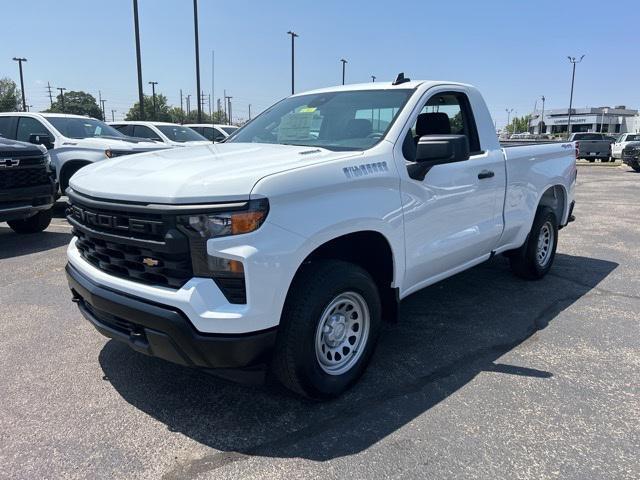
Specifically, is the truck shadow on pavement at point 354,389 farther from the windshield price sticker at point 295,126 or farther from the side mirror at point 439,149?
the windshield price sticker at point 295,126

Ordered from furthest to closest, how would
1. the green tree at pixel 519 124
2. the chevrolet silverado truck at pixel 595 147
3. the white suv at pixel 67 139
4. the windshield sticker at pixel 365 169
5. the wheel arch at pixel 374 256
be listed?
the green tree at pixel 519 124 → the chevrolet silverado truck at pixel 595 147 → the white suv at pixel 67 139 → the wheel arch at pixel 374 256 → the windshield sticker at pixel 365 169

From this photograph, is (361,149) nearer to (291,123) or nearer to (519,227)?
(291,123)

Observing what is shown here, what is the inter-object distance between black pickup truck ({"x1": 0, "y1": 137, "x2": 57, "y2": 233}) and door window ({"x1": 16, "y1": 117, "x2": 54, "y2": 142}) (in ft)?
9.64

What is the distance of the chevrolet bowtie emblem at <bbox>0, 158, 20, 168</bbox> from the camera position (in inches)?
273

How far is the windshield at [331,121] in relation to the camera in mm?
3736

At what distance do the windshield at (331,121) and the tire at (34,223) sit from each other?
196 inches

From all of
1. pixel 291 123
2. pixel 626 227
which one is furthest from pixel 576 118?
pixel 291 123

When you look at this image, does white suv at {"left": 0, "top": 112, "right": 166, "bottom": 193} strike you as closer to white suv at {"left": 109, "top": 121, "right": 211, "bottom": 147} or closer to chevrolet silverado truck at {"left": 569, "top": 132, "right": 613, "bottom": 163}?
white suv at {"left": 109, "top": 121, "right": 211, "bottom": 147}

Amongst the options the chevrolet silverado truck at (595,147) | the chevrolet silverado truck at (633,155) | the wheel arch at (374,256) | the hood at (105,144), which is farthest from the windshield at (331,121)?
the chevrolet silverado truck at (595,147)

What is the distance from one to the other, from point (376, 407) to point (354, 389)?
252 mm

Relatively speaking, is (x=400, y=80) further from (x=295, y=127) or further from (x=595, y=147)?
(x=595, y=147)

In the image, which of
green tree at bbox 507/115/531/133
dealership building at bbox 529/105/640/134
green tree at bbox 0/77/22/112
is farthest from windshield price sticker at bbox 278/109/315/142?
green tree at bbox 507/115/531/133

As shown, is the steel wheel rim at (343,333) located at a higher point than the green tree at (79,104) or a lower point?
lower

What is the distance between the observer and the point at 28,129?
33.4 ft
